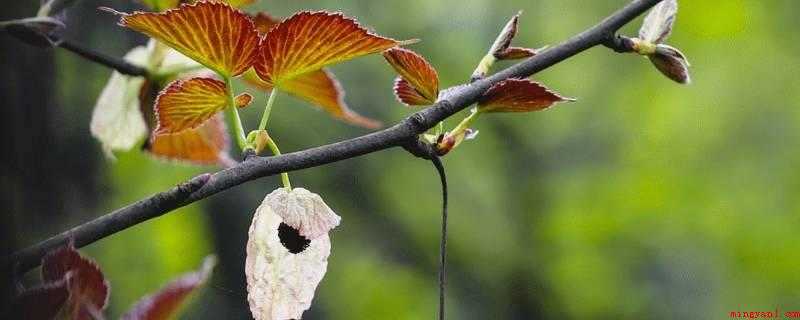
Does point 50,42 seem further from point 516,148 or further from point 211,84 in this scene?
point 516,148

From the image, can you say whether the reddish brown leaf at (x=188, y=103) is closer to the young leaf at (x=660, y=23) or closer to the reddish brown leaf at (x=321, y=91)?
the reddish brown leaf at (x=321, y=91)

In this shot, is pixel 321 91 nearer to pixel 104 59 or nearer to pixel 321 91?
pixel 321 91

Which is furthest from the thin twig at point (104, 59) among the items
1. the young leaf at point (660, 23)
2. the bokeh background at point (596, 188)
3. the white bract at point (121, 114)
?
the bokeh background at point (596, 188)

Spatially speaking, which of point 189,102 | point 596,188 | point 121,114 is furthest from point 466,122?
point 596,188

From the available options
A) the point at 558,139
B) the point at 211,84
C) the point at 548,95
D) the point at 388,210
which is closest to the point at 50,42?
the point at 211,84

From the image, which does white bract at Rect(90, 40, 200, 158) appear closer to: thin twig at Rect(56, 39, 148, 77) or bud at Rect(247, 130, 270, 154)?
thin twig at Rect(56, 39, 148, 77)
